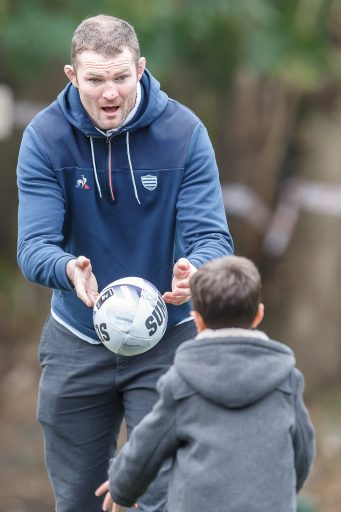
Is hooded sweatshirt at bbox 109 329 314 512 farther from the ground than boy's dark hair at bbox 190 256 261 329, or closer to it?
closer to it

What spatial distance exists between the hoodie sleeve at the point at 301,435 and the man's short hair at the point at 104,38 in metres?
1.44

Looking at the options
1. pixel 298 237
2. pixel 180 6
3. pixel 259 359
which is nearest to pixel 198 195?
pixel 259 359

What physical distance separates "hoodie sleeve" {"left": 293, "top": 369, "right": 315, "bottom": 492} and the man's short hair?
144 centimetres

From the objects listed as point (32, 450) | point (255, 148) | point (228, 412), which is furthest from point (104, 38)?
point (255, 148)

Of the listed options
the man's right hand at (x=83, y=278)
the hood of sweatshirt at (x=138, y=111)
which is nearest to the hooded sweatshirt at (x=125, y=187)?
the hood of sweatshirt at (x=138, y=111)

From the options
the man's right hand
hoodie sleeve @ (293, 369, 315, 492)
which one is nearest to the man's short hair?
the man's right hand

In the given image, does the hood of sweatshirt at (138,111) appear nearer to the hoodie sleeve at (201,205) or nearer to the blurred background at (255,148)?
the hoodie sleeve at (201,205)

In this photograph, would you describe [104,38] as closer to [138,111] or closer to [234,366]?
[138,111]

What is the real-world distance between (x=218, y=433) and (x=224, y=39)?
5.80 meters

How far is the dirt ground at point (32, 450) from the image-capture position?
912 centimetres

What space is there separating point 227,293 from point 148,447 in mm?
559

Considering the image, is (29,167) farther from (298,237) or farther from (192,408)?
(298,237)

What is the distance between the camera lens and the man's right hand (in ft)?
14.4

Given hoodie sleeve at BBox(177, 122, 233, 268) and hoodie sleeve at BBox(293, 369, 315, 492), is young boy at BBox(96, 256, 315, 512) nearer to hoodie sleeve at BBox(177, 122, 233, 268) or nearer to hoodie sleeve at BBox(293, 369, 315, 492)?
hoodie sleeve at BBox(293, 369, 315, 492)
